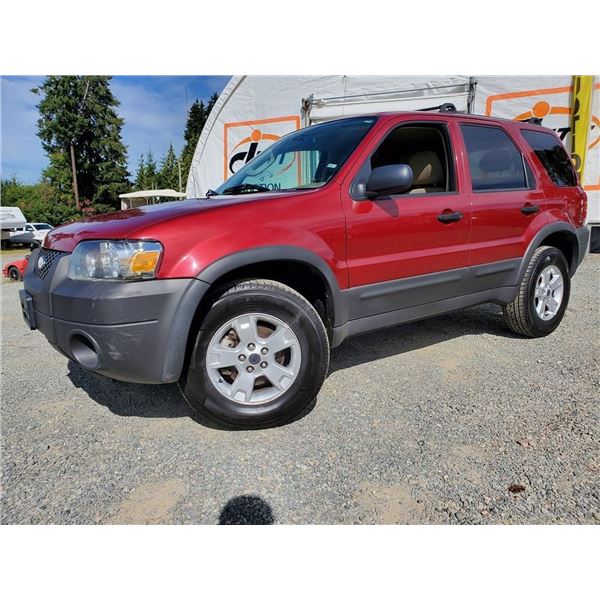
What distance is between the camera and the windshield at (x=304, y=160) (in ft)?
9.21

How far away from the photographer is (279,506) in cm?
183

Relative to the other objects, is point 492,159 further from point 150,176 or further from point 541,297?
point 150,176

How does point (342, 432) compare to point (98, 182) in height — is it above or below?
below

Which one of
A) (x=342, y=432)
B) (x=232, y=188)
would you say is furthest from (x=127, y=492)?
(x=232, y=188)

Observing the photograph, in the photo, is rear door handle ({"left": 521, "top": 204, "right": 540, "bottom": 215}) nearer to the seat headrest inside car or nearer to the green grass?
the seat headrest inside car

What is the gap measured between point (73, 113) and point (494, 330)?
34261 mm

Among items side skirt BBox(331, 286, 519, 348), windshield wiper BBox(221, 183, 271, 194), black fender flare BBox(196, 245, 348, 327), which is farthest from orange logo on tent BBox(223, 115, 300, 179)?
black fender flare BBox(196, 245, 348, 327)

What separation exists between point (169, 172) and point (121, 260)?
50306 millimetres

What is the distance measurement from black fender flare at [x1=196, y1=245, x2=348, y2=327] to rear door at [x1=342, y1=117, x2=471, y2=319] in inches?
4.9

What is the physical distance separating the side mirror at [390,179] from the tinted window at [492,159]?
3.40ft

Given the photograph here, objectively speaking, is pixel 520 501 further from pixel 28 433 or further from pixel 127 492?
pixel 28 433

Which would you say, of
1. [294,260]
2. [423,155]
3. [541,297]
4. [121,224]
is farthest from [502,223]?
[121,224]

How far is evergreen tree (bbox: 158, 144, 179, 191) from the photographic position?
4703cm

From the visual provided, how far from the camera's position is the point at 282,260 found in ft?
7.85
